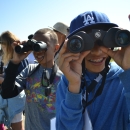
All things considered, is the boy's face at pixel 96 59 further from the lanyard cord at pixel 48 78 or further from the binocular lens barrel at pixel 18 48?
the binocular lens barrel at pixel 18 48

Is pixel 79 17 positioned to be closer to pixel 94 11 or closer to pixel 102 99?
pixel 94 11

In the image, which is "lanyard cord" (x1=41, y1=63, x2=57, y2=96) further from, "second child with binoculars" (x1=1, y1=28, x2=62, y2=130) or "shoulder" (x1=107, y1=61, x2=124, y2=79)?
"shoulder" (x1=107, y1=61, x2=124, y2=79)

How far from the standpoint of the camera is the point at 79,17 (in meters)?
1.53

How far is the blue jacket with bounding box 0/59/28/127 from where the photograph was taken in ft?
9.55

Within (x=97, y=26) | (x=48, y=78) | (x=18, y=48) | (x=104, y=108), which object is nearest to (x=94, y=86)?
(x=104, y=108)

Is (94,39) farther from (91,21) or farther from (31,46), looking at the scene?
(31,46)

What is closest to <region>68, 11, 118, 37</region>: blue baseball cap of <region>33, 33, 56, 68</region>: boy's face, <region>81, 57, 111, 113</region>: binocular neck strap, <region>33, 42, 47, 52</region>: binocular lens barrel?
<region>81, 57, 111, 113</region>: binocular neck strap

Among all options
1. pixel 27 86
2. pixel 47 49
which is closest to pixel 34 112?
pixel 27 86

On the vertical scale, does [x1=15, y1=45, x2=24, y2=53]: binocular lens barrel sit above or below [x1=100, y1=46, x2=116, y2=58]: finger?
below

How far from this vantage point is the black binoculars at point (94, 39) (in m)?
1.36

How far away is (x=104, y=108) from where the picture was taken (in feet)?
4.63

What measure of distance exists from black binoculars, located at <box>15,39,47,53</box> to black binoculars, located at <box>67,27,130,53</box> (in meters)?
0.72

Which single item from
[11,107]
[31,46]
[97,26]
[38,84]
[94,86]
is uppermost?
[97,26]

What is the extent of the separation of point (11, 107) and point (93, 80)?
1.88 meters
